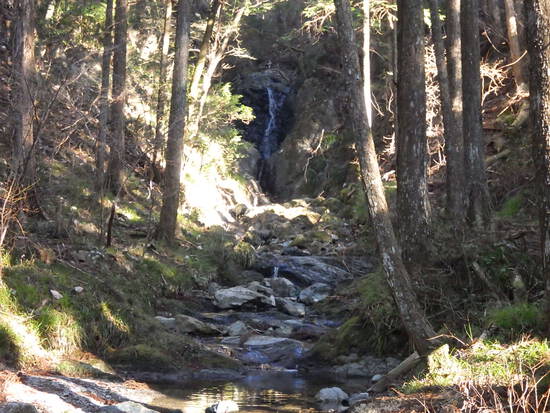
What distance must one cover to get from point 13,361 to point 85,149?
13.3 meters

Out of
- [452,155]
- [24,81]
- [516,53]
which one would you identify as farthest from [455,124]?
[24,81]

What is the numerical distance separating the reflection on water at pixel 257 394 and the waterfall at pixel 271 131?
2567cm

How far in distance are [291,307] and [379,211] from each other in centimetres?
700

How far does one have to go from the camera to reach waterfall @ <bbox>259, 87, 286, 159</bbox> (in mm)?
34812

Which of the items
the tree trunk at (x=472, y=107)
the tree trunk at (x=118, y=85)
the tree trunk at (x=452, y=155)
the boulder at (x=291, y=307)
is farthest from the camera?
the tree trunk at (x=118, y=85)

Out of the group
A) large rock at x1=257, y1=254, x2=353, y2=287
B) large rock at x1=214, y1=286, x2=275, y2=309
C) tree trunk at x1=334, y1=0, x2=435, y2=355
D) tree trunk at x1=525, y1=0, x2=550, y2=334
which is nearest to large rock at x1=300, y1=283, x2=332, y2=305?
large rock at x1=257, y1=254, x2=353, y2=287

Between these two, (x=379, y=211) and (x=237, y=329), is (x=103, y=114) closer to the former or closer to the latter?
(x=237, y=329)

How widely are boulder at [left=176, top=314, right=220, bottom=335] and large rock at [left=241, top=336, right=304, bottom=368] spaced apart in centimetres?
78

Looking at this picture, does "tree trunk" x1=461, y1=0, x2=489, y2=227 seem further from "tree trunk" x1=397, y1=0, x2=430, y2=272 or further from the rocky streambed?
the rocky streambed

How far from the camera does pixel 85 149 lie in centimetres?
1970

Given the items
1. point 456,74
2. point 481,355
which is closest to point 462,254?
point 481,355

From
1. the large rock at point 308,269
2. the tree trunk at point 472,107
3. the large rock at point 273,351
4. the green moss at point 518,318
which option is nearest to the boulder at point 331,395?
the green moss at point 518,318

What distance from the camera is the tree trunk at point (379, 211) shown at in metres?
7.14

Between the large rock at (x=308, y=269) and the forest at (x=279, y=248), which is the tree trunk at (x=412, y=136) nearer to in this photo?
the forest at (x=279, y=248)
